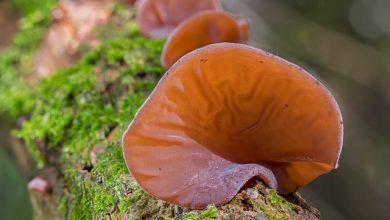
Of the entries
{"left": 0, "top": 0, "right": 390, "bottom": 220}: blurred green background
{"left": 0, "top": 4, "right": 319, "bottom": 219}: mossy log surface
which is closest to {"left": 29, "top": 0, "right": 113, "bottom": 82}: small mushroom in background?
{"left": 0, "top": 4, "right": 319, "bottom": 219}: mossy log surface

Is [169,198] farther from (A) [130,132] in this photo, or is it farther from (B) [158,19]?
(B) [158,19]

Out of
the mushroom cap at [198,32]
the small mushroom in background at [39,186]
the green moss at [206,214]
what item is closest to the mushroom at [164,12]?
the mushroom cap at [198,32]

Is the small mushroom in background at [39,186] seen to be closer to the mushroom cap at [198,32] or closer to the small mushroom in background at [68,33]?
the mushroom cap at [198,32]

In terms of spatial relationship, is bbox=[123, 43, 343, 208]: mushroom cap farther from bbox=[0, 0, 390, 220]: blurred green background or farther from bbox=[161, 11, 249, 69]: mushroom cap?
bbox=[0, 0, 390, 220]: blurred green background

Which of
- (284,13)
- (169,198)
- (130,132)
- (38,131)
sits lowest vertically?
(284,13)

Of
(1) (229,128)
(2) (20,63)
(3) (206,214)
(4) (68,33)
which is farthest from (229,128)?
(2) (20,63)

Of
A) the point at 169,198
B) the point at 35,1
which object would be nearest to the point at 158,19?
the point at 35,1
